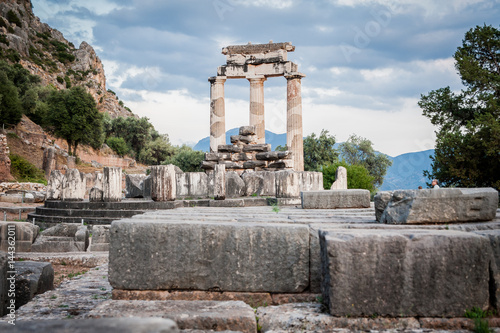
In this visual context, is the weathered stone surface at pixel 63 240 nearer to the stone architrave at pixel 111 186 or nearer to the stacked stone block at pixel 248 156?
the stone architrave at pixel 111 186

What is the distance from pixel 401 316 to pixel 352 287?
338mm

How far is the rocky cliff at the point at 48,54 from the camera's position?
2643 inches

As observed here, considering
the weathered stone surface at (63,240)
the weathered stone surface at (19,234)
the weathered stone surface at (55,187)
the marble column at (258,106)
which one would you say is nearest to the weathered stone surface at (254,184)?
the weathered stone surface at (63,240)

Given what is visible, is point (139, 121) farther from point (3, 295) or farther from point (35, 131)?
point (3, 295)

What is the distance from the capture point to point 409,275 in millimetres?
2510

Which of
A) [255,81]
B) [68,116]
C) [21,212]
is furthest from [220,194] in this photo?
[68,116]

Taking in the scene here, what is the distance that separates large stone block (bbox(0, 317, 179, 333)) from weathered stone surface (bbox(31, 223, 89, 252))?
8.03 meters

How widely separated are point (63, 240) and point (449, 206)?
8.26 metres

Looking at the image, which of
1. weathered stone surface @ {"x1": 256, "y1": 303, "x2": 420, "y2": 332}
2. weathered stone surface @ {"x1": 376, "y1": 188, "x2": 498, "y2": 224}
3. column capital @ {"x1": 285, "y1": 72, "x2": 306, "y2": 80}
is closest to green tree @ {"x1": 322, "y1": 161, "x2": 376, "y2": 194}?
column capital @ {"x1": 285, "y1": 72, "x2": 306, "y2": 80}

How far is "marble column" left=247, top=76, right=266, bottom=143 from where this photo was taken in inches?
991

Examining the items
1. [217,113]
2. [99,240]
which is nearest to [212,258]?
[99,240]

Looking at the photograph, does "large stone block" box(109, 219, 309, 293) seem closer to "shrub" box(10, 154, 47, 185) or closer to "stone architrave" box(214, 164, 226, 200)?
"stone architrave" box(214, 164, 226, 200)

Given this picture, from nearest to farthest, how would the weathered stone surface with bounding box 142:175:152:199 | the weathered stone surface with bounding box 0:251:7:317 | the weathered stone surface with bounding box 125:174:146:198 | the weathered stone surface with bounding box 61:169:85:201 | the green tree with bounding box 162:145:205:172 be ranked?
1. the weathered stone surface with bounding box 0:251:7:317
2. the weathered stone surface with bounding box 61:169:85:201
3. the weathered stone surface with bounding box 142:175:152:199
4. the weathered stone surface with bounding box 125:174:146:198
5. the green tree with bounding box 162:145:205:172

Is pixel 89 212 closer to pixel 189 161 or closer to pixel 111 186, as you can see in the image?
pixel 111 186
